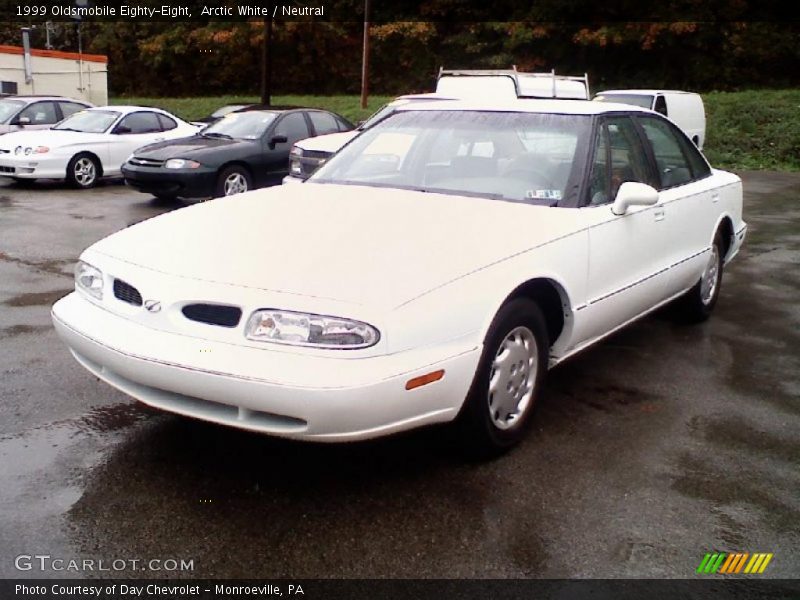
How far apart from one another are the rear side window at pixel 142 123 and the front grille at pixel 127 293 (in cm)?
1153

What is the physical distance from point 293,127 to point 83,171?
3.81 m

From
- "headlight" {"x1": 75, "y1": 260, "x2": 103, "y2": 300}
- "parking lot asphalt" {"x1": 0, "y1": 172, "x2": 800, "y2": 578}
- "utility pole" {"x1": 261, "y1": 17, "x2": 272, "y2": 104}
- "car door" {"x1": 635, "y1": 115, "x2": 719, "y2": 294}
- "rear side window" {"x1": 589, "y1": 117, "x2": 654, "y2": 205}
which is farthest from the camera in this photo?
"utility pole" {"x1": 261, "y1": 17, "x2": 272, "y2": 104}

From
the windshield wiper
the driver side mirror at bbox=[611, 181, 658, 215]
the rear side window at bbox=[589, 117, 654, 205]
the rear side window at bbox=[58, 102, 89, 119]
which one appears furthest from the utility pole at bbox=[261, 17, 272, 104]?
the driver side mirror at bbox=[611, 181, 658, 215]

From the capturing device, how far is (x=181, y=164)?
11.5 m

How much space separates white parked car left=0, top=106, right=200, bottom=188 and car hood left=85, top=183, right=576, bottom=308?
10.3m

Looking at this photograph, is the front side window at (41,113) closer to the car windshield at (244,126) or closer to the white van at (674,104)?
the car windshield at (244,126)

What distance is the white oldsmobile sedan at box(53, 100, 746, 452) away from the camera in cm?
306

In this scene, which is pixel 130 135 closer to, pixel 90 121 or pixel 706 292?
pixel 90 121

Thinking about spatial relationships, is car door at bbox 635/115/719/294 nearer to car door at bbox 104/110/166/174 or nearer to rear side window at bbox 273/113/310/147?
rear side window at bbox 273/113/310/147

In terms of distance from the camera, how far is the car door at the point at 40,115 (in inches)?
611

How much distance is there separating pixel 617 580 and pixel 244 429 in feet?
A: 4.72

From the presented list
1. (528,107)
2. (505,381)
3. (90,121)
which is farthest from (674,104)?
(505,381)

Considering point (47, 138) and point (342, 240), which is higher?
point (342, 240)

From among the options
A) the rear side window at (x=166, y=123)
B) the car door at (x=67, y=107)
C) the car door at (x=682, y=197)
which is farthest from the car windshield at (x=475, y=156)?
the car door at (x=67, y=107)
